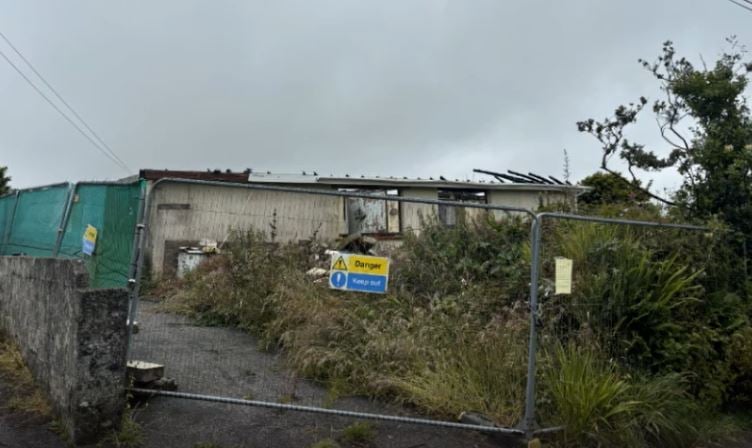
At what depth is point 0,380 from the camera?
18.6ft

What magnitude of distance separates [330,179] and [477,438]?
38.7ft

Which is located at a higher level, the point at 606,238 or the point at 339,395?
the point at 606,238

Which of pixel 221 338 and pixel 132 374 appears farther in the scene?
pixel 221 338

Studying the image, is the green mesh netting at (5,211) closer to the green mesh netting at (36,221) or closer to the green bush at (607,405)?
the green mesh netting at (36,221)

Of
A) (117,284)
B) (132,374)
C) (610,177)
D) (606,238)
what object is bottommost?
(132,374)

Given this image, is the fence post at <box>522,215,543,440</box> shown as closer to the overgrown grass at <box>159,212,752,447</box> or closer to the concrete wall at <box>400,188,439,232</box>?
the overgrown grass at <box>159,212,752,447</box>

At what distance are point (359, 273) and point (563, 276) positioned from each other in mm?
1713

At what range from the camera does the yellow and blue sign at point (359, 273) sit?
14.7 feet

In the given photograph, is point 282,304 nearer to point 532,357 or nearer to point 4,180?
point 532,357

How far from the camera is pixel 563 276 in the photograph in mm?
4898

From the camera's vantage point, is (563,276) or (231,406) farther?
(563,276)

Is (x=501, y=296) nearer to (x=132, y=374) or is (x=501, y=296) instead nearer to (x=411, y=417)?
(x=411, y=417)

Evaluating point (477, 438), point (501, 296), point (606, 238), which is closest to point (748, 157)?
point (606, 238)

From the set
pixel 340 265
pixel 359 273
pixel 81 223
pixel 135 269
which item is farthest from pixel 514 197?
pixel 135 269
